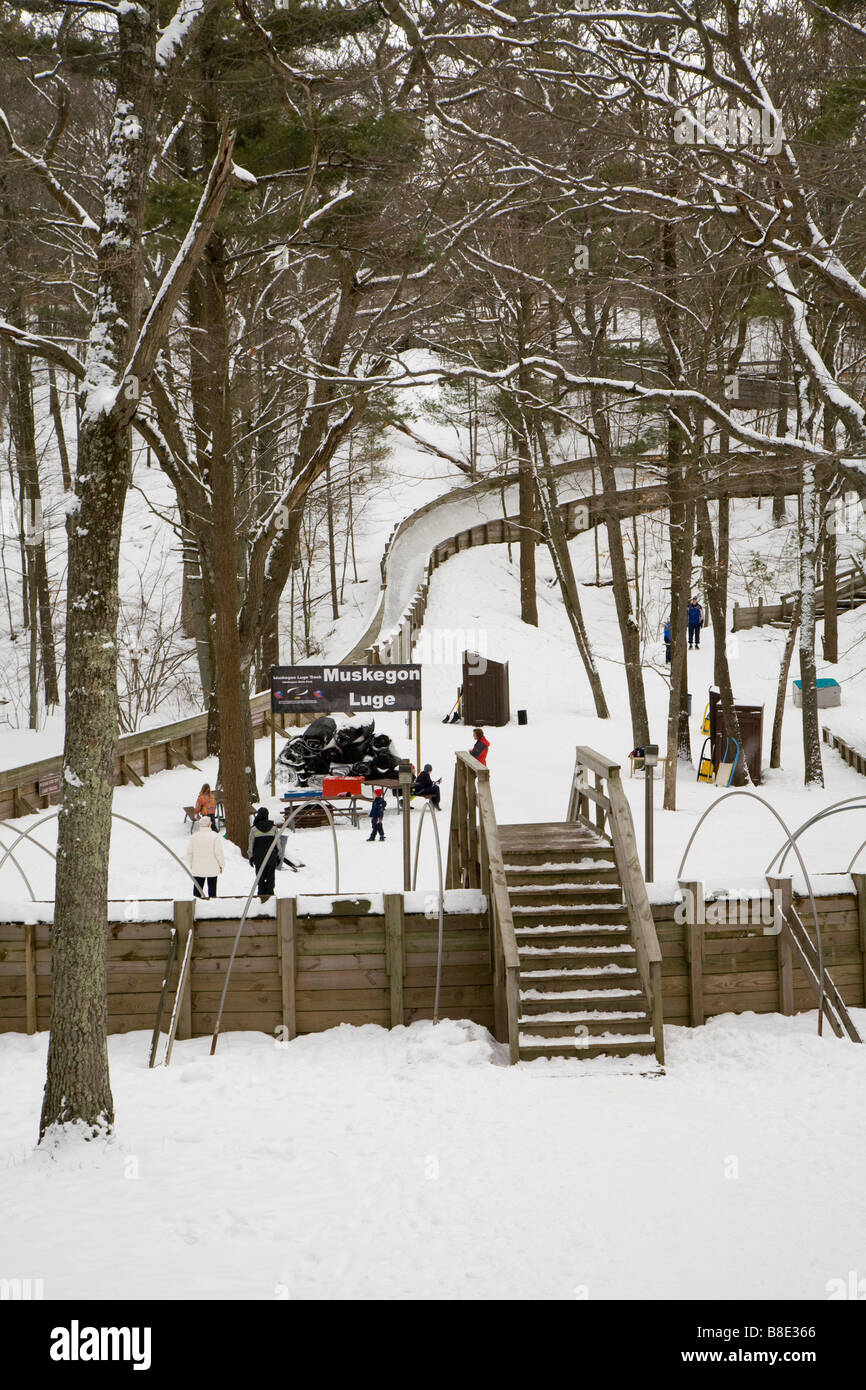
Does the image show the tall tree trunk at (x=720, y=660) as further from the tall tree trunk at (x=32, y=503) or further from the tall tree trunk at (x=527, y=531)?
the tall tree trunk at (x=32, y=503)

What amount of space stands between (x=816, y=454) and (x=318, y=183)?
771 cm

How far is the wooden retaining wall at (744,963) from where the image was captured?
955 cm

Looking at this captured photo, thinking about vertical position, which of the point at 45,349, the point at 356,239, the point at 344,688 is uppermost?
the point at 356,239

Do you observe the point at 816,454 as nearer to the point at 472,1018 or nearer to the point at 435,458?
the point at 472,1018

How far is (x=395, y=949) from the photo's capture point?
31.1ft

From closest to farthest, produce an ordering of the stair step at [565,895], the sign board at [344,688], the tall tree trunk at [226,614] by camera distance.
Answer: the stair step at [565,895] < the tall tree trunk at [226,614] < the sign board at [344,688]

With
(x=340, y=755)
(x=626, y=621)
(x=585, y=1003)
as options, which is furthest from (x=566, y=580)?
(x=585, y=1003)

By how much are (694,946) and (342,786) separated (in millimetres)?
9617

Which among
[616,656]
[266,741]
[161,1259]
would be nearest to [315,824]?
[266,741]

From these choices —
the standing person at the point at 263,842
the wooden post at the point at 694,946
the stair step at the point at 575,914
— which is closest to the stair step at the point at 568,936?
the stair step at the point at 575,914

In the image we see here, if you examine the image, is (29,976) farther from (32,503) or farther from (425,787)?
(32,503)

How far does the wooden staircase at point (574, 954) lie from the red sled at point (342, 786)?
7679mm

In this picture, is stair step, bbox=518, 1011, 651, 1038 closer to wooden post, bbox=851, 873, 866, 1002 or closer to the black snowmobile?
wooden post, bbox=851, 873, 866, 1002

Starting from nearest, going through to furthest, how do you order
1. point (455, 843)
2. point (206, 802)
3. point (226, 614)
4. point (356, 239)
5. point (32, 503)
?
point (455, 843) → point (356, 239) → point (206, 802) → point (226, 614) → point (32, 503)
